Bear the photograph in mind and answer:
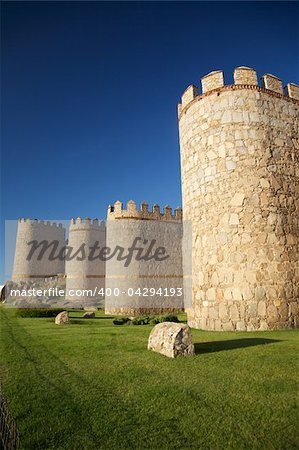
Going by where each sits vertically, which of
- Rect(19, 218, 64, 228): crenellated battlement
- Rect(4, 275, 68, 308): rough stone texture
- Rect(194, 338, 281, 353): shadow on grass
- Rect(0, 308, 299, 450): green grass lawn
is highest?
Rect(19, 218, 64, 228): crenellated battlement

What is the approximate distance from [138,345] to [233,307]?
313 cm

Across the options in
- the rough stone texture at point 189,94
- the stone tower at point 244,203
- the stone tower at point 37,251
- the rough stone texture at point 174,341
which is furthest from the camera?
the stone tower at point 37,251

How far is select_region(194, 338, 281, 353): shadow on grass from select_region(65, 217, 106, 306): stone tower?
22651 millimetres

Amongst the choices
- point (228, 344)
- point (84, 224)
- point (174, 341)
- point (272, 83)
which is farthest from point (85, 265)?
point (174, 341)

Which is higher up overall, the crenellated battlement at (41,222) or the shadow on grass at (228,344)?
the crenellated battlement at (41,222)

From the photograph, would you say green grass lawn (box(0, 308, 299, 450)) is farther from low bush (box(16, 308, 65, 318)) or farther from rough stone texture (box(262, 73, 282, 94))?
low bush (box(16, 308, 65, 318))

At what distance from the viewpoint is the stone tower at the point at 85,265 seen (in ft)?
93.9

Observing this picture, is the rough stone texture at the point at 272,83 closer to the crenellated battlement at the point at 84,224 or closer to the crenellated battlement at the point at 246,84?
the crenellated battlement at the point at 246,84

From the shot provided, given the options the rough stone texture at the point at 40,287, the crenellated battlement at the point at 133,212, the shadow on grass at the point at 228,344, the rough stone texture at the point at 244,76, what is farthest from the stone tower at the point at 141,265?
the shadow on grass at the point at 228,344

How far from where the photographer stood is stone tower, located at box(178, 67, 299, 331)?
837 centimetres

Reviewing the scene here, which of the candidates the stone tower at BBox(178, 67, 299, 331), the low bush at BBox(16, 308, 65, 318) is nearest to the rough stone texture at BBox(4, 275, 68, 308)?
the low bush at BBox(16, 308, 65, 318)

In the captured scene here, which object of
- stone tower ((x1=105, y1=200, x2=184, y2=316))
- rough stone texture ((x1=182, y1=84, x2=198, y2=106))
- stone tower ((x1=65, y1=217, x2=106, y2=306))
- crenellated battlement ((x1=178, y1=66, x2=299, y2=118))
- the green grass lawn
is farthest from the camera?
stone tower ((x1=65, y1=217, x2=106, y2=306))

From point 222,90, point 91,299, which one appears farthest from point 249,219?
point 91,299

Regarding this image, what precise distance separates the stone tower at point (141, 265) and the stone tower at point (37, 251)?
1826 cm
